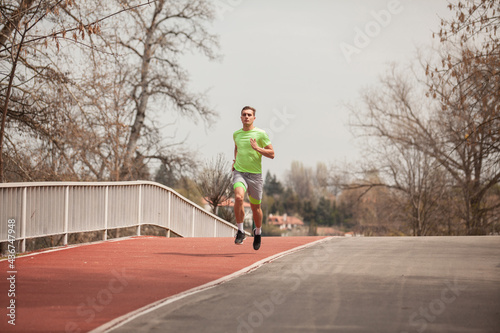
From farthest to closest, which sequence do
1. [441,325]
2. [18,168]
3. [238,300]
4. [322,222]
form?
[322,222] → [18,168] → [238,300] → [441,325]

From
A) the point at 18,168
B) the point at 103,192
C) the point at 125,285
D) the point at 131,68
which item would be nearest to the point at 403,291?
the point at 125,285

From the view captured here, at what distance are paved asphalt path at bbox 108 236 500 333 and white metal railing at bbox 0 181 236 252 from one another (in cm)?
437

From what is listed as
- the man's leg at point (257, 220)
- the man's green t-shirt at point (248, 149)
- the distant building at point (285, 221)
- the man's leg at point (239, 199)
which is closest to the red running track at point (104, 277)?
the man's leg at point (257, 220)

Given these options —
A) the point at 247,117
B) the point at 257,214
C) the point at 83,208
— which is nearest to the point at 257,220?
the point at 257,214

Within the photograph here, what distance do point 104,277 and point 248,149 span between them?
345 cm

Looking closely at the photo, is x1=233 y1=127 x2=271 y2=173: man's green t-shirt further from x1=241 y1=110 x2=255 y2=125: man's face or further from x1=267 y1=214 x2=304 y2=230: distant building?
x1=267 y1=214 x2=304 y2=230: distant building

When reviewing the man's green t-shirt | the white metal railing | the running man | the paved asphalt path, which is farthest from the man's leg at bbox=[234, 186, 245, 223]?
the white metal railing

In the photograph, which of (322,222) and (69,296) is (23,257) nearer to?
(69,296)

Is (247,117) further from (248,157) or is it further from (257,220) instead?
(257,220)

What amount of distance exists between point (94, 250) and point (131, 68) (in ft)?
73.7

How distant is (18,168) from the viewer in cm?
1838

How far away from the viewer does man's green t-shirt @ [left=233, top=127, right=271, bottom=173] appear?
446 inches

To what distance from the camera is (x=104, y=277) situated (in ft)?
29.8

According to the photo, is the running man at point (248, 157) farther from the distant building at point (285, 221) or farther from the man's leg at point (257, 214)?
the distant building at point (285, 221)
